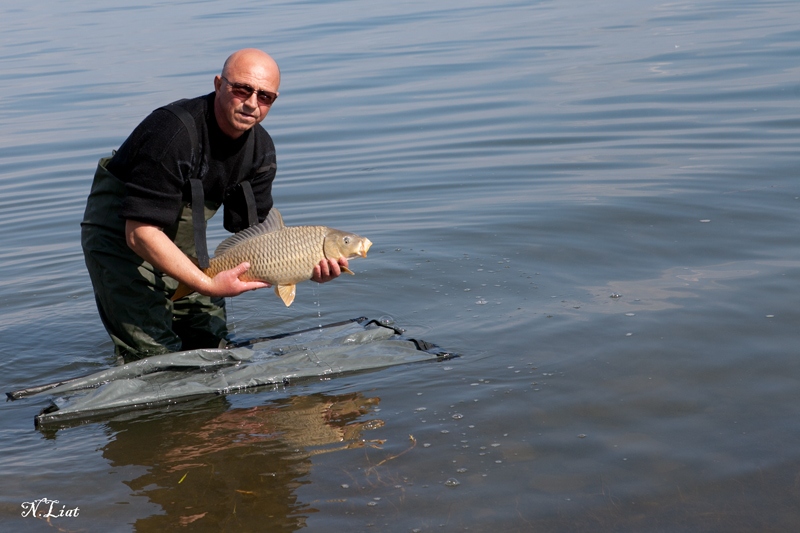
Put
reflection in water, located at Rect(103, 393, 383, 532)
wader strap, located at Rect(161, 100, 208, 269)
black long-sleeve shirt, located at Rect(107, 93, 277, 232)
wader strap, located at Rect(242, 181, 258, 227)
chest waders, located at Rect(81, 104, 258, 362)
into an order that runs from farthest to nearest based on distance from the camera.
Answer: wader strap, located at Rect(242, 181, 258, 227)
chest waders, located at Rect(81, 104, 258, 362)
wader strap, located at Rect(161, 100, 208, 269)
black long-sleeve shirt, located at Rect(107, 93, 277, 232)
reflection in water, located at Rect(103, 393, 383, 532)

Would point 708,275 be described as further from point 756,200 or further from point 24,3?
point 24,3

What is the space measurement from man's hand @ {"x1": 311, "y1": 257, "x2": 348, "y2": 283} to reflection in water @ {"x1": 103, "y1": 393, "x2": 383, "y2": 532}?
777 mm

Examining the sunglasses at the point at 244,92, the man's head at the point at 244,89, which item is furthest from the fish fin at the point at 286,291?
the sunglasses at the point at 244,92

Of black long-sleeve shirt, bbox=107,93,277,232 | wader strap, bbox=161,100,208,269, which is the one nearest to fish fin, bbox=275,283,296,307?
wader strap, bbox=161,100,208,269

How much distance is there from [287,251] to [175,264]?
628 mm

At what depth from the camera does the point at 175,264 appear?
5219mm

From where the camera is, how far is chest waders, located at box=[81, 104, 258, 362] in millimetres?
5547

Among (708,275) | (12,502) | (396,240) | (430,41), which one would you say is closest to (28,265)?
(396,240)

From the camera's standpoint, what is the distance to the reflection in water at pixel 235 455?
4367mm

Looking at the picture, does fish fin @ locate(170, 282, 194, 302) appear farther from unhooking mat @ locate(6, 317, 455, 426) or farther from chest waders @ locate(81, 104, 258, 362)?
unhooking mat @ locate(6, 317, 455, 426)

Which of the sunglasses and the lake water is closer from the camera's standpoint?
the lake water

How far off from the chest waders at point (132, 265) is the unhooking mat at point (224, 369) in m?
0.37

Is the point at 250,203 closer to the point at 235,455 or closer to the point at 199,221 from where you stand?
the point at 199,221
